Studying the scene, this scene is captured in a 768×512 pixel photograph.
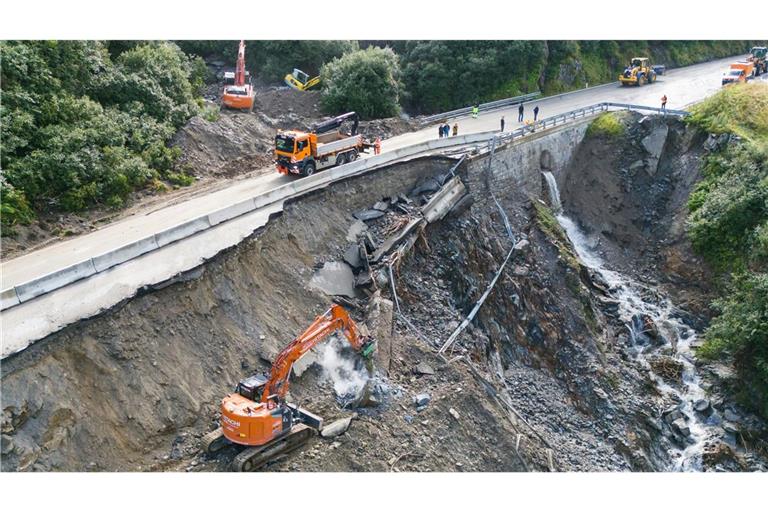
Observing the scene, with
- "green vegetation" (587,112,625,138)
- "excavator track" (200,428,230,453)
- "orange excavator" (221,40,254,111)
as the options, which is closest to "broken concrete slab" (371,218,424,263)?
"excavator track" (200,428,230,453)

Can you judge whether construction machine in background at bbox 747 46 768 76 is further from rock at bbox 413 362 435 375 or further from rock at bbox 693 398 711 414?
rock at bbox 413 362 435 375

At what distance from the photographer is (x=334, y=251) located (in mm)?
23391

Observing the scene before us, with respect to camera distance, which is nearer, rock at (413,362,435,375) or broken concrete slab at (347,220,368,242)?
rock at (413,362,435,375)

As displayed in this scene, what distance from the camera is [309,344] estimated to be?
58.8 ft

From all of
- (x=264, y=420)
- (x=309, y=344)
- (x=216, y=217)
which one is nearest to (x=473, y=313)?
(x=309, y=344)

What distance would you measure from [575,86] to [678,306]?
20563mm

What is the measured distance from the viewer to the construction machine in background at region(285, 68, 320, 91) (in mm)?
39662

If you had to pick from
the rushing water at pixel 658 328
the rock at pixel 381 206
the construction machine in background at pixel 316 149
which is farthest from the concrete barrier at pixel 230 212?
the rushing water at pixel 658 328

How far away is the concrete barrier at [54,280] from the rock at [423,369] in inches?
397

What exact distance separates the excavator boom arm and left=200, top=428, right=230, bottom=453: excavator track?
1421 mm

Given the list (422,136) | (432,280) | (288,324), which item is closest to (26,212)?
(288,324)

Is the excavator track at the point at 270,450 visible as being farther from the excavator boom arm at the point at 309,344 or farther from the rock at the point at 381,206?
the rock at the point at 381,206

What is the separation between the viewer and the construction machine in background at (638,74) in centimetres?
4378

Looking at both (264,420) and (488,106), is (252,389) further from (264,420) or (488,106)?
(488,106)
